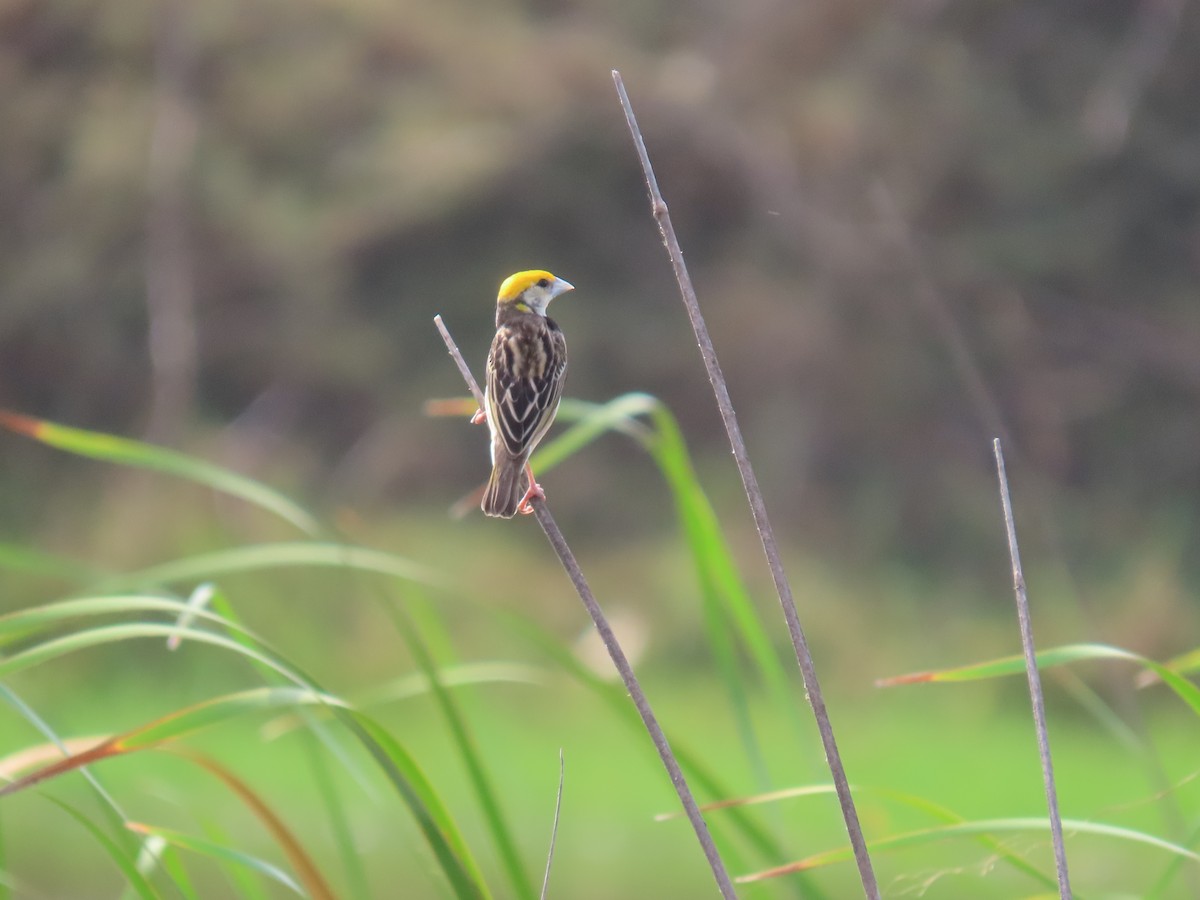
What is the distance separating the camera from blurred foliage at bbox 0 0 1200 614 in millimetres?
3807

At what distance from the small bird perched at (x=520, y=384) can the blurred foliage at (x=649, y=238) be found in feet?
6.48

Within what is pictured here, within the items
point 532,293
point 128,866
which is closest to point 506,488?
point 532,293

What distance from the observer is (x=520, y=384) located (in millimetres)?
1495

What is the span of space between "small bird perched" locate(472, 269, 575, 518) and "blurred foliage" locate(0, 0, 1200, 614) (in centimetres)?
197

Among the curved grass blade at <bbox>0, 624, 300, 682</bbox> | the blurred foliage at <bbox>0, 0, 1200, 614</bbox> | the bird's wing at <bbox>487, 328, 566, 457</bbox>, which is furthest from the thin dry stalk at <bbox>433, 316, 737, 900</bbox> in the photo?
the blurred foliage at <bbox>0, 0, 1200, 614</bbox>

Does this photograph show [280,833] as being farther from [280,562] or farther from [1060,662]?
[1060,662]

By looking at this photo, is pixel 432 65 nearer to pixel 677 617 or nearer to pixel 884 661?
pixel 677 617

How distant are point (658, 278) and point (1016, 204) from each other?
44.3 inches

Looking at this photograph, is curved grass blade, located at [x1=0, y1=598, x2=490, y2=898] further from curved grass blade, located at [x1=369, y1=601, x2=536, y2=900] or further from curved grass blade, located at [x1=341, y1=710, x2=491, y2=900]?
curved grass blade, located at [x1=369, y1=601, x2=536, y2=900]

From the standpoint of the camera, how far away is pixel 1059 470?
382 cm

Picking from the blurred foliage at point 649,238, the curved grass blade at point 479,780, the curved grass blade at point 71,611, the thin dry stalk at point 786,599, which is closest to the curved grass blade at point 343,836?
the curved grass blade at point 479,780

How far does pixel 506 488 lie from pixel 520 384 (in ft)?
0.64

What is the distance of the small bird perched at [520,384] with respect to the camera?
1342mm

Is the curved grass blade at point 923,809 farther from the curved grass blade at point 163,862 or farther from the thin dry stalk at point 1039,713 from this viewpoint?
the curved grass blade at point 163,862
